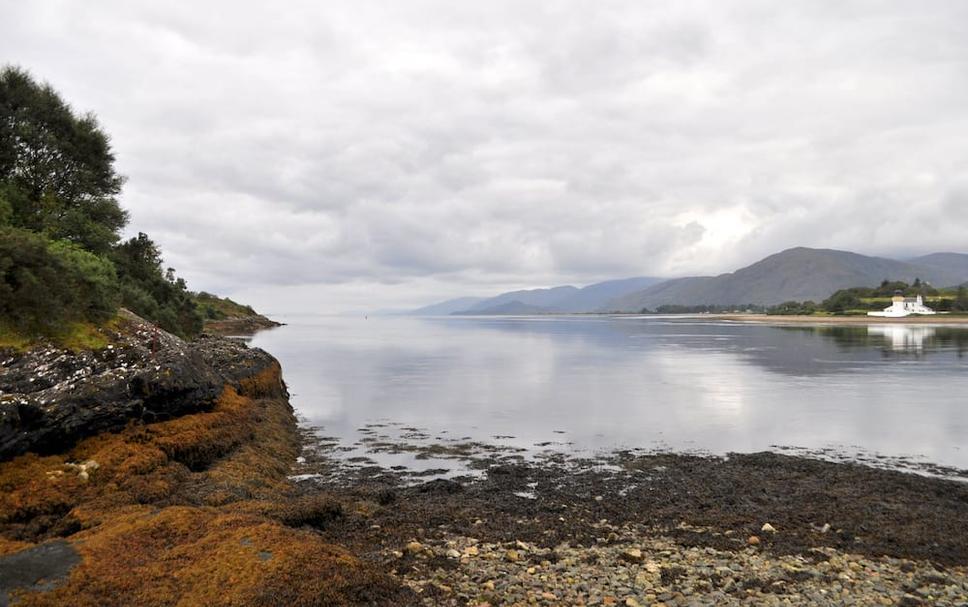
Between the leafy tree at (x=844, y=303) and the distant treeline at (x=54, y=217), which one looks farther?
the leafy tree at (x=844, y=303)

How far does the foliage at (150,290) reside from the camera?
1454 inches

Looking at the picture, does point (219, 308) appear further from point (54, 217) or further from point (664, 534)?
→ point (664, 534)

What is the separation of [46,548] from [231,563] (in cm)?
287

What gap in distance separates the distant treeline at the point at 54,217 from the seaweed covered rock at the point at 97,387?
3.68 ft

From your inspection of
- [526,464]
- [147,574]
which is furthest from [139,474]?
[526,464]

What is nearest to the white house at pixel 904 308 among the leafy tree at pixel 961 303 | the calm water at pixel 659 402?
the leafy tree at pixel 961 303

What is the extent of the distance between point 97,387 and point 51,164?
2171cm

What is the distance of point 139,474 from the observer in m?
13.0

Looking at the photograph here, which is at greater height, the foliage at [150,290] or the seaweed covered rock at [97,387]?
the foliage at [150,290]

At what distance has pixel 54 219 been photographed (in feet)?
88.3

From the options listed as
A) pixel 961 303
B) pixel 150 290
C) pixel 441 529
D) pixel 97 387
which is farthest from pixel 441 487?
pixel 961 303

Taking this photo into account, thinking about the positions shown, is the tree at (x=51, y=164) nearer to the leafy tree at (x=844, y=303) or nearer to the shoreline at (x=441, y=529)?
the shoreline at (x=441, y=529)

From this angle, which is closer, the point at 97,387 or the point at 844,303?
the point at 97,387

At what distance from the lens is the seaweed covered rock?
12320 millimetres
